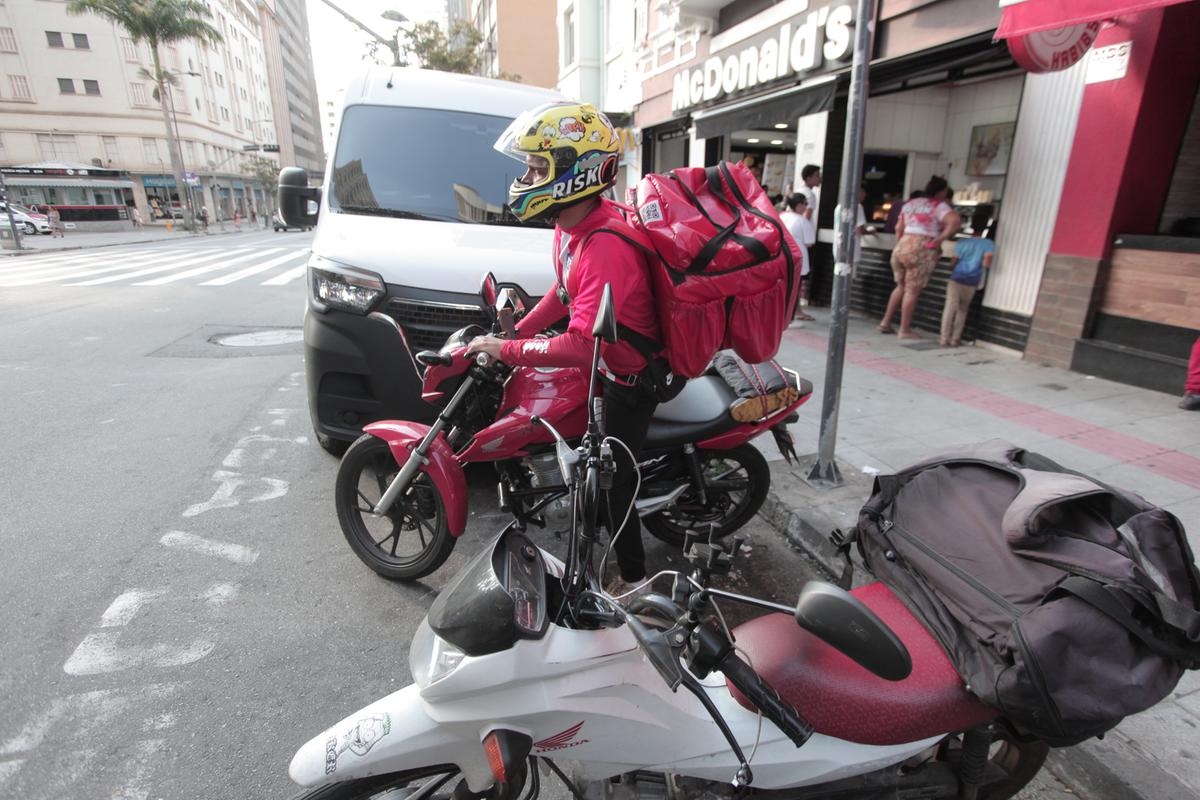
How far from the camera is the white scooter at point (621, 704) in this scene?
1.38 m

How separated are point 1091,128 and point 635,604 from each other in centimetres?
731

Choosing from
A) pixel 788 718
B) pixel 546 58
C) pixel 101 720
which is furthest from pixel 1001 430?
pixel 546 58

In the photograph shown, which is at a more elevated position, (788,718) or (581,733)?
(788,718)

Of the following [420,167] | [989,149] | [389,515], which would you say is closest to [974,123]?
[989,149]

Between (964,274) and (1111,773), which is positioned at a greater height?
(964,274)

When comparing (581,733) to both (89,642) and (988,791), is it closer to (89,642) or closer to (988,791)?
(988,791)

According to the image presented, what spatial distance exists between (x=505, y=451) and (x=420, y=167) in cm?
267

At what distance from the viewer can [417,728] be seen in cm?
151

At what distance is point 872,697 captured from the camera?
1562 millimetres

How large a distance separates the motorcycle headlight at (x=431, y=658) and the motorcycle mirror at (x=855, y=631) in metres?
0.78

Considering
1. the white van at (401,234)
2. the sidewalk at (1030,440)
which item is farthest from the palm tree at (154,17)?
the sidewalk at (1030,440)

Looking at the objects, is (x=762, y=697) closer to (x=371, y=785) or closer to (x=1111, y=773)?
(x=371, y=785)

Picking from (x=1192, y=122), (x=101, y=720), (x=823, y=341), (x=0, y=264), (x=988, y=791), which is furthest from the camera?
(x=0, y=264)

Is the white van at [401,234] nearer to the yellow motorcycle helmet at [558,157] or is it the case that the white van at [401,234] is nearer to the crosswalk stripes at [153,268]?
the yellow motorcycle helmet at [558,157]
